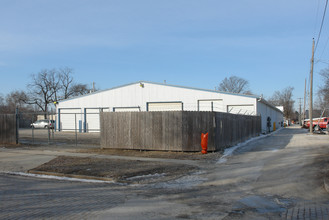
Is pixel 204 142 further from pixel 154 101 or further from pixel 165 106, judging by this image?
pixel 154 101

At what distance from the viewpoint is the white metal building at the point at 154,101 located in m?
29.7

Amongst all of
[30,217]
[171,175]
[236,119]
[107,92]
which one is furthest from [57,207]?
[107,92]

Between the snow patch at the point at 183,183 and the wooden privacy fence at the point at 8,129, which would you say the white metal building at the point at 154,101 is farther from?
the snow patch at the point at 183,183

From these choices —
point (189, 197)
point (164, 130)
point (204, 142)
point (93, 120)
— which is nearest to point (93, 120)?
point (93, 120)

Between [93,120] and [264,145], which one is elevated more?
[93,120]

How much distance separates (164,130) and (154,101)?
17.5m

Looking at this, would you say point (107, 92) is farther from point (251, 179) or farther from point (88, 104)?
point (251, 179)

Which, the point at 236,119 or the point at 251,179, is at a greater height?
the point at 236,119

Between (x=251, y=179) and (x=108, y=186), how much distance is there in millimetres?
→ 4274

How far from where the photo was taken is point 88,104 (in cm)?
3516

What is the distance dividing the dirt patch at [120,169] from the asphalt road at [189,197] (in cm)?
59

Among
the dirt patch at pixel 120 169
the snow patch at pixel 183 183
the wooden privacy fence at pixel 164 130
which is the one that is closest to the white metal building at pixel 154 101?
the wooden privacy fence at pixel 164 130

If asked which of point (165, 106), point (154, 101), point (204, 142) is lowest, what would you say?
point (204, 142)

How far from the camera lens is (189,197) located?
6992mm
